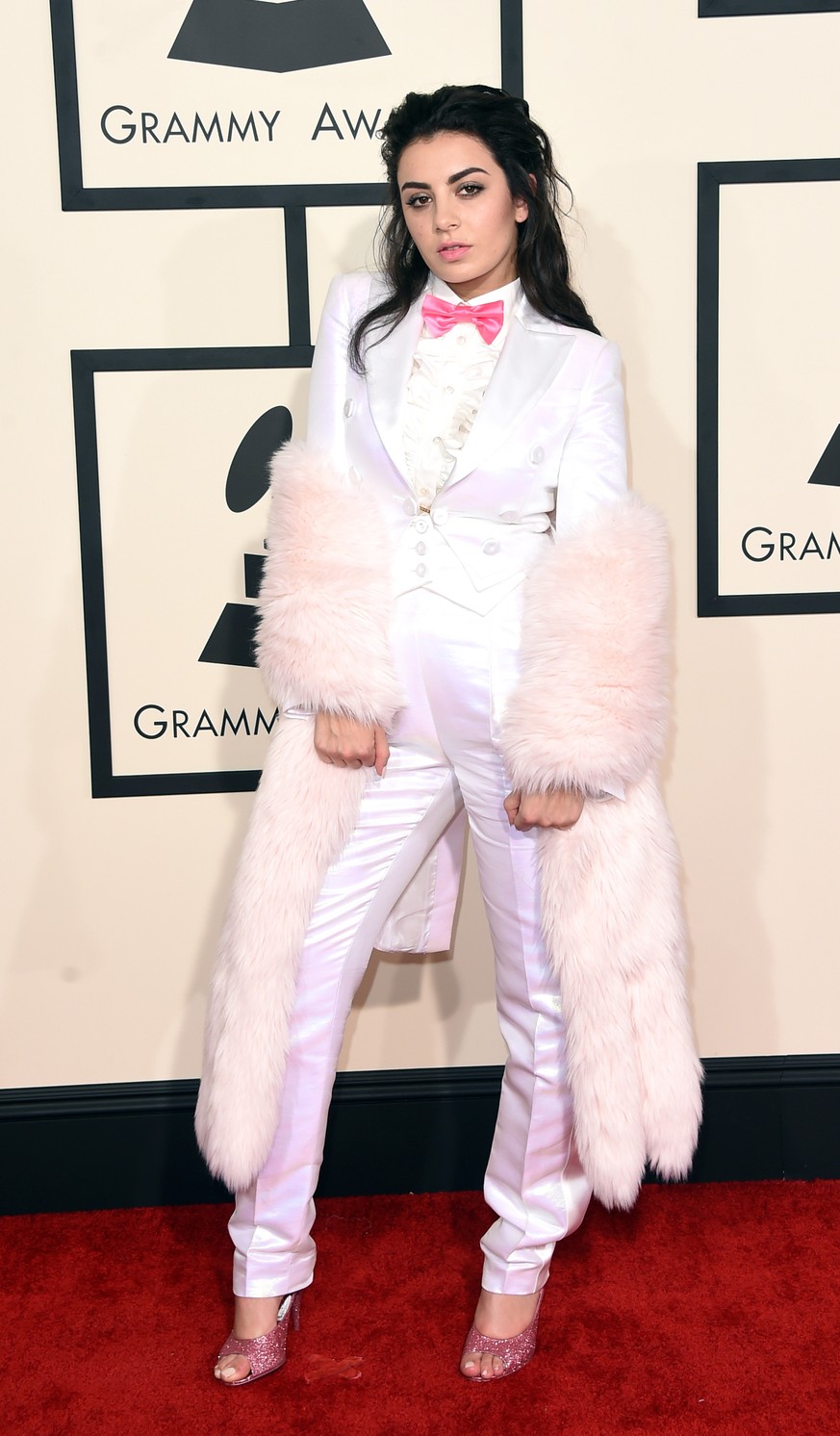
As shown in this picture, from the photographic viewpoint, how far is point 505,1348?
74.3 inches

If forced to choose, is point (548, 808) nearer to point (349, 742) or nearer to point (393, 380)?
point (349, 742)

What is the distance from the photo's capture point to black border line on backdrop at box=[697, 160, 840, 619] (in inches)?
85.3

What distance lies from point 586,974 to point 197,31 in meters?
1.63

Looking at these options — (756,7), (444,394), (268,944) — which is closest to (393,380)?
(444,394)

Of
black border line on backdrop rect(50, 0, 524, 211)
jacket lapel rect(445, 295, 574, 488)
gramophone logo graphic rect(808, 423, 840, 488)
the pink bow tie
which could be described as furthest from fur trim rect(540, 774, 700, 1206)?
black border line on backdrop rect(50, 0, 524, 211)

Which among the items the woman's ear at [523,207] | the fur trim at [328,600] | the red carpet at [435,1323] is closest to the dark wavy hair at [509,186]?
the woman's ear at [523,207]

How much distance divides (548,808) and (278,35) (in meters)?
1.37

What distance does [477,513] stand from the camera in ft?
5.86

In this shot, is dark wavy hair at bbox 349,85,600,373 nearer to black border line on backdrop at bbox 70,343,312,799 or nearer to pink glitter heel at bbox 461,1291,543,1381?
black border line on backdrop at bbox 70,343,312,799

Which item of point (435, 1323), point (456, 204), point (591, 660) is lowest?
point (435, 1323)

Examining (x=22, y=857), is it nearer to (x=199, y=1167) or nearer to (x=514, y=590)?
(x=199, y=1167)

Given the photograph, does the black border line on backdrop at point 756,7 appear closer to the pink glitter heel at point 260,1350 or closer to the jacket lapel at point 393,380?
the jacket lapel at point 393,380

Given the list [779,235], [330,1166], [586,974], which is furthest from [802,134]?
[330,1166]

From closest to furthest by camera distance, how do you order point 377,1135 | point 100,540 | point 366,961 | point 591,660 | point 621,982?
Result: point 591,660
point 621,982
point 366,961
point 100,540
point 377,1135
